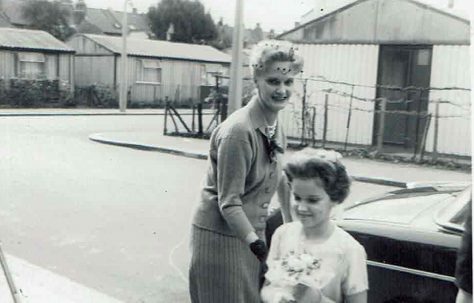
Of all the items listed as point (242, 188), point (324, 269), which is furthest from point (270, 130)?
point (324, 269)

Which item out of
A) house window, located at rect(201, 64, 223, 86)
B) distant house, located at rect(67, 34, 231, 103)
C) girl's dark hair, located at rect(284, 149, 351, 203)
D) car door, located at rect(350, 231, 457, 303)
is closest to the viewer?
girl's dark hair, located at rect(284, 149, 351, 203)

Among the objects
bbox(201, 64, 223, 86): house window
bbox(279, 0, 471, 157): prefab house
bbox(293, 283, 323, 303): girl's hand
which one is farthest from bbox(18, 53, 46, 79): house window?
bbox(293, 283, 323, 303): girl's hand

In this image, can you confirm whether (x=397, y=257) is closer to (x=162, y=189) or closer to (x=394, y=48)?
(x=162, y=189)

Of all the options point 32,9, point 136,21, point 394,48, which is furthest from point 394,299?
point 136,21

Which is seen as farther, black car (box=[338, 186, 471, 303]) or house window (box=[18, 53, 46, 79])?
house window (box=[18, 53, 46, 79])

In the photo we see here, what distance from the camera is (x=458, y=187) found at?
4055 mm

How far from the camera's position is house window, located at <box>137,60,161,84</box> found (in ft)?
117

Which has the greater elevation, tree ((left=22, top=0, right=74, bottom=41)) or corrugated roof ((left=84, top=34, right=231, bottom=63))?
tree ((left=22, top=0, right=74, bottom=41))

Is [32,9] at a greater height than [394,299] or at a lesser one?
greater

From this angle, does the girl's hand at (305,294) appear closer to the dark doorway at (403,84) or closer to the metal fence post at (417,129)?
the metal fence post at (417,129)

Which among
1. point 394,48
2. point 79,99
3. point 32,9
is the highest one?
point 32,9

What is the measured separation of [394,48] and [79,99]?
70.8 ft

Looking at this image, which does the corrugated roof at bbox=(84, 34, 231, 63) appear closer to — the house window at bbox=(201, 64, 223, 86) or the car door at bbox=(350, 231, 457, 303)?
the house window at bbox=(201, 64, 223, 86)

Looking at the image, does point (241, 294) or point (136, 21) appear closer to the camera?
point (241, 294)
